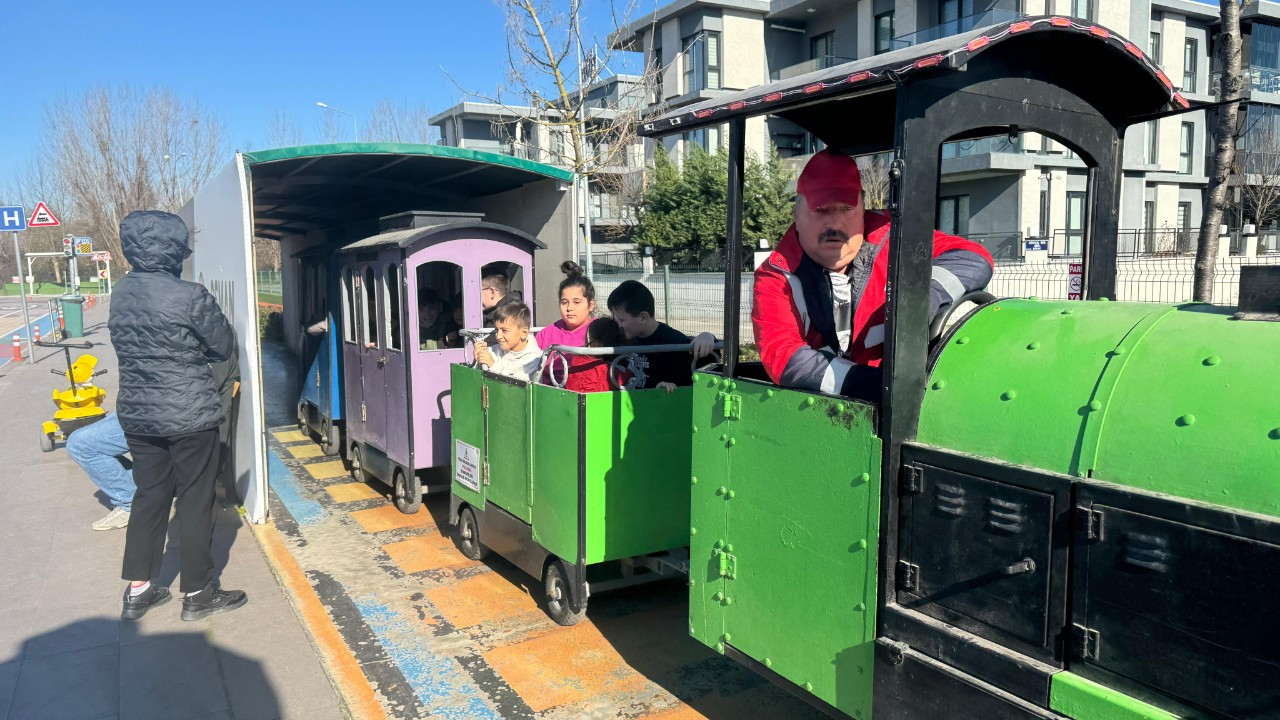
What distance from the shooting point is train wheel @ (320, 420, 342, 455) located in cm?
919

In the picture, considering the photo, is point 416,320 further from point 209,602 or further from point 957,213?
point 957,213

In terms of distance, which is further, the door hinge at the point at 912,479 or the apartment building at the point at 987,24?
the apartment building at the point at 987,24

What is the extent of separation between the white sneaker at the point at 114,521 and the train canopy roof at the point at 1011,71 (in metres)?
5.37

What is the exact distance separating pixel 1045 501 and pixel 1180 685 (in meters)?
0.48

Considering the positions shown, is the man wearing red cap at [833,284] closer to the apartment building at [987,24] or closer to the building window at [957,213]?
the apartment building at [987,24]

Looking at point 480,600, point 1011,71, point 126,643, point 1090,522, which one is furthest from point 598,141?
point 1090,522

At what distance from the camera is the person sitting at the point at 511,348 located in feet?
18.5

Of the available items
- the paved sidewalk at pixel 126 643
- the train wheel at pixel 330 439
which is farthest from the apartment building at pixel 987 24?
the paved sidewalk at pixel 126 643

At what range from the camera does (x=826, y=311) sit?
3152 millimetres

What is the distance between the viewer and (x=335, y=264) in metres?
8.74

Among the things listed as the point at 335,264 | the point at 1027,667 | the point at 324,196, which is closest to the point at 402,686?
A: the point at 1027,667

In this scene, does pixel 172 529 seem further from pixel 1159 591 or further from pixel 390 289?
pixel 1159 591

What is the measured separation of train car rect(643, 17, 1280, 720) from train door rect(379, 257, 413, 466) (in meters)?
4.10

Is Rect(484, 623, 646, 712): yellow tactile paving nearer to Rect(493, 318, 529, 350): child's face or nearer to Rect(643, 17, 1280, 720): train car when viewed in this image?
Rect(643, 17, 1280, 720): train car
